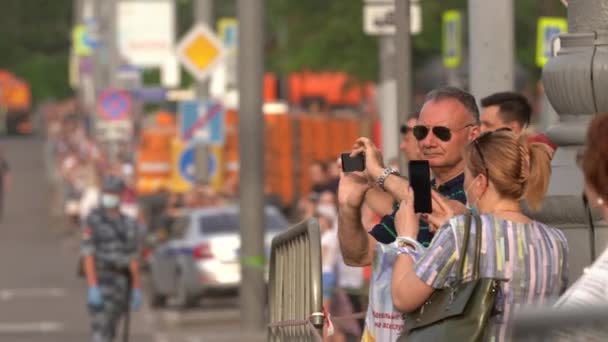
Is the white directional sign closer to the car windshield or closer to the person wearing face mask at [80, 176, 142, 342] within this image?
the person wearing face mask at [80, 176, 142, 342]

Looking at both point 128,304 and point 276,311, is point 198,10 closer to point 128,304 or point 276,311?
point 128,304

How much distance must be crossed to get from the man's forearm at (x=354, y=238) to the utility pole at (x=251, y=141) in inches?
565

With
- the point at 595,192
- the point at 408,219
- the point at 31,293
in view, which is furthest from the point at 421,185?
the point at 31,293

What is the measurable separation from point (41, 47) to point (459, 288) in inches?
4138

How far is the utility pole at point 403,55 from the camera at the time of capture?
32.1 ft

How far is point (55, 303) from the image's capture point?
2852 centimetres

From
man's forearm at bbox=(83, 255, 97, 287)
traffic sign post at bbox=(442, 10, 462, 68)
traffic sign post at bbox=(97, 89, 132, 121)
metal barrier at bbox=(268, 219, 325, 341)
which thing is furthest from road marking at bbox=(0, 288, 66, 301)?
metal barrier at bbox=(268, 219, 325, 341)

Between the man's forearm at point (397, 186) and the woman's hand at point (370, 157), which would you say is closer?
the man's forearm at point (397, 186)

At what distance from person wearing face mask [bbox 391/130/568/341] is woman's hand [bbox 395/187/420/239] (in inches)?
1.9

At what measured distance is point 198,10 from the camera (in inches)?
1481

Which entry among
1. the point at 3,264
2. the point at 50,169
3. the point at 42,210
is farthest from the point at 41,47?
the point at 3,264

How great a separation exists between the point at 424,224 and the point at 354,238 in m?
0.29

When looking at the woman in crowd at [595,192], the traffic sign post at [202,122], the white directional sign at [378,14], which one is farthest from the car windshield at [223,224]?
the woman in crowd at [595,192]

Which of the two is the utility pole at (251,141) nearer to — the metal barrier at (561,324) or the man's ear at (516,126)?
the man's ear at (516,126)
